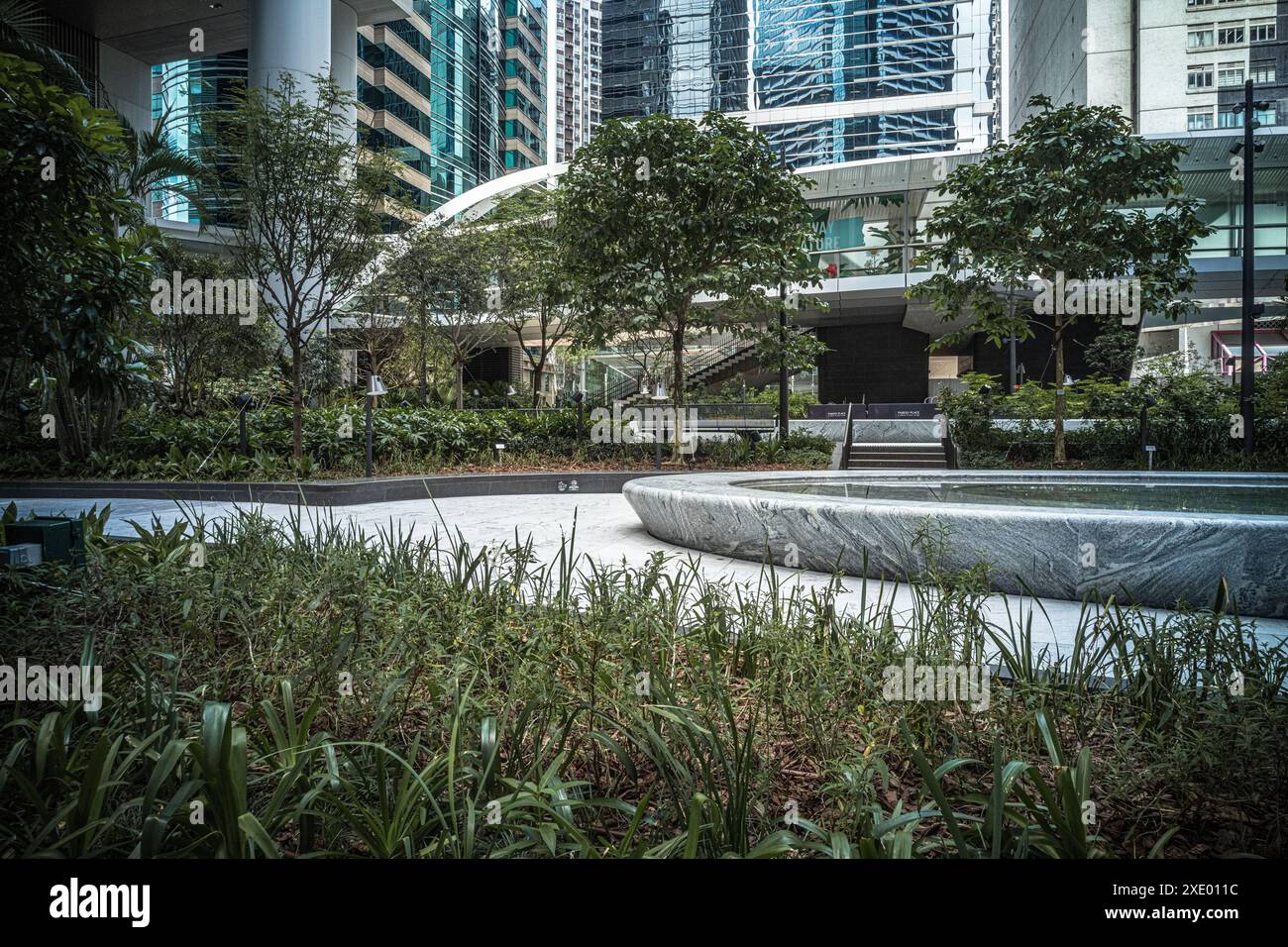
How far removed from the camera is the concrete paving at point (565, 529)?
15.1ft

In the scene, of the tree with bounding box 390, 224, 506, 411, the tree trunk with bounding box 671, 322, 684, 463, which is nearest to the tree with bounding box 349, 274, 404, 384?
the tree with bounding box 390, 224, 506, 411

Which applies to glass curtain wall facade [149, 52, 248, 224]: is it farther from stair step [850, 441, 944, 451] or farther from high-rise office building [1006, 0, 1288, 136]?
high-rise office building [1006, 0, 1288, 136]

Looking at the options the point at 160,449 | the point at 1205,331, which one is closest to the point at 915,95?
the point at 1205,331

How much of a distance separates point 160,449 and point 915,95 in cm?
6083

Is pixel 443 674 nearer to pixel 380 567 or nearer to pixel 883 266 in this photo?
pixel 380 567

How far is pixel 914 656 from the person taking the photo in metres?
2.90

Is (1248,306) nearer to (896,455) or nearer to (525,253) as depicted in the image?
(896,455)

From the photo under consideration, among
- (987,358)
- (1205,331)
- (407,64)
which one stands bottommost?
(987,358)

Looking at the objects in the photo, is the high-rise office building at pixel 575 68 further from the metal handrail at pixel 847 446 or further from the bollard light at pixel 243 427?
the bollard light at pixel 243 427

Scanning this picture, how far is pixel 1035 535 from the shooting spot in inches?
200

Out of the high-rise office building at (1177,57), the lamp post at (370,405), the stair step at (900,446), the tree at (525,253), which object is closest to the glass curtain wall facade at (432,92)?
the tree at (525,253)

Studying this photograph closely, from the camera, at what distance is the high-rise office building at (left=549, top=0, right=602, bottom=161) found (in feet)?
479

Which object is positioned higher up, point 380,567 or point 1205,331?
point 1205,331

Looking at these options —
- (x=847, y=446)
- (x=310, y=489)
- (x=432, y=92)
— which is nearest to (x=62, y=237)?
(x=310, y=489)
